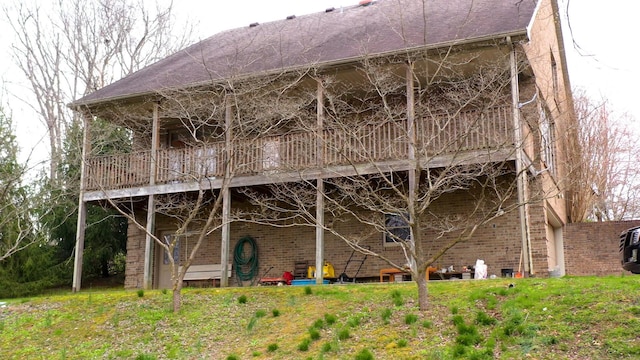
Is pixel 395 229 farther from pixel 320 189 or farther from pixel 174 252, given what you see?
pixel 174 252

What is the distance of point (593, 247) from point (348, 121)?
807cm

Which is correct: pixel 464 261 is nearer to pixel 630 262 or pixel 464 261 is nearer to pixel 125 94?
pixel 630 262

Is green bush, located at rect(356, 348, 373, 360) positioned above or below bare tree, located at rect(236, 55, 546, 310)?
below

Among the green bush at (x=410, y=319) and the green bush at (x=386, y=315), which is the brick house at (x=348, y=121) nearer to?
the green bush at (x=386, y=315)

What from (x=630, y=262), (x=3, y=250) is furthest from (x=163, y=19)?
(x=630, y=262)

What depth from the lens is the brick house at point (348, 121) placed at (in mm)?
14586

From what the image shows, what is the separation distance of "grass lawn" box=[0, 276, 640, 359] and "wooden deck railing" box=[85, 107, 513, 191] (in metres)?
2.68

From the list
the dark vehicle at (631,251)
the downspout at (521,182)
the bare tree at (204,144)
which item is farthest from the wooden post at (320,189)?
the dark vehicle at (631,251)

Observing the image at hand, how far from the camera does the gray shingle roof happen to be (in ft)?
50.8

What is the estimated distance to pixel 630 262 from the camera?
11.8 m

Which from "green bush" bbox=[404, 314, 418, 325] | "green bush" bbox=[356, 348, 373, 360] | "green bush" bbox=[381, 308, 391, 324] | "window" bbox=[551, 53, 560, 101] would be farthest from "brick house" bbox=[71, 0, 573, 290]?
"green bush" bbox=[356, 348, 373, 360]

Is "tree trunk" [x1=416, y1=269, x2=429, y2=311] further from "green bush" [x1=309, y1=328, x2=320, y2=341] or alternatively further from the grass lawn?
"green bush" [x1=309, y1=328, x2=320, y2=341]

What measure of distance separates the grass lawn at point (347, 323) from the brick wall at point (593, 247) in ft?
24.3

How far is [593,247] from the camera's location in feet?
64.6
